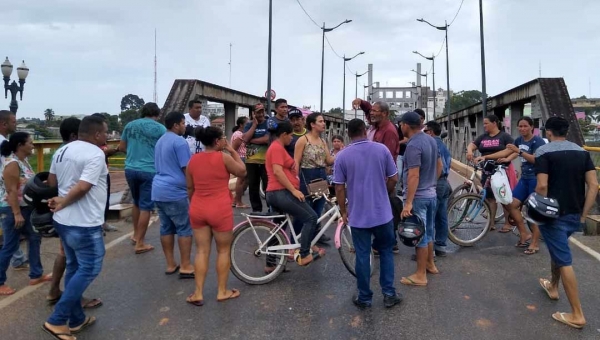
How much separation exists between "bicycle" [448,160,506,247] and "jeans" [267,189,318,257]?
2.32m

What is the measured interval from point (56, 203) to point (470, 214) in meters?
4.92

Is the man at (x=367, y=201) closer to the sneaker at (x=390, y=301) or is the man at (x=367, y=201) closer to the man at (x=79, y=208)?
the sneaker at (x=390, y=301)

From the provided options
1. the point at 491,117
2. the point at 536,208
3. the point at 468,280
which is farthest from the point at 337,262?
the point at 491,117

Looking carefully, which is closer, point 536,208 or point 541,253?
point 536,208

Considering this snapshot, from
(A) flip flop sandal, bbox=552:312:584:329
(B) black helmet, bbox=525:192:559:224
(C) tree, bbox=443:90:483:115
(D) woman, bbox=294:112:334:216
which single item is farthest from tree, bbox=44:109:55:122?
(A) flip flop sandal, bbox=552:312:584:329

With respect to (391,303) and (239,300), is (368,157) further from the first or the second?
(239,300)

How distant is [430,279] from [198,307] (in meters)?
2.38

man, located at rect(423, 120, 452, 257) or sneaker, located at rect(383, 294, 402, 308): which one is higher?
man, located at rect(423, 120, 452, 257)

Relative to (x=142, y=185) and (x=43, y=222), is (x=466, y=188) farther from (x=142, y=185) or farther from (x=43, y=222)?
(x=43, y=222)

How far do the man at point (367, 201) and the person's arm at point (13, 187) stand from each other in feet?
9.70

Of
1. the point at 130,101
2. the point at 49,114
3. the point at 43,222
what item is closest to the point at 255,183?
the point at 43,222

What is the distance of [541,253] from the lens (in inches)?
228

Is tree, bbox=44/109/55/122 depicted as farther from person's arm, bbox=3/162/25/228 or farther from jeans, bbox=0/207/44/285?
person's arm, bbox=3/162/25/228

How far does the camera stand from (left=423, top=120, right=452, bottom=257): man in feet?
18.3
